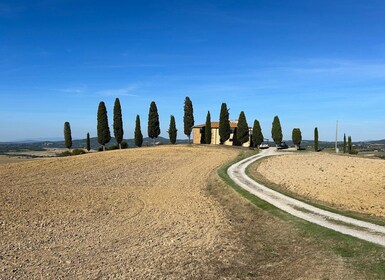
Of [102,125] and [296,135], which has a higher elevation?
[102,125]

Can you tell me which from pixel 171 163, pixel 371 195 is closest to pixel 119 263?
pixel 371 195

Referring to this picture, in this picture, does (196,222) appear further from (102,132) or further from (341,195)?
(102,132)

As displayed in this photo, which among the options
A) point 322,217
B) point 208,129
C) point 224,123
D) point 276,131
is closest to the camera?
point 322,217

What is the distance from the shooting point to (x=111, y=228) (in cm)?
1686

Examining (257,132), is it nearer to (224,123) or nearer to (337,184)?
(224,123)

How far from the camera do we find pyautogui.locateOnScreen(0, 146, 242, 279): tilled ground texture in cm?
1170

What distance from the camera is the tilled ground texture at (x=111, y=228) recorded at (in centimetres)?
1170

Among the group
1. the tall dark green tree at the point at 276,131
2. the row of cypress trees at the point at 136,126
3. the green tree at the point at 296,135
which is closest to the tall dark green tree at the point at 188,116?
the row of cypress trees at the point at 136,126

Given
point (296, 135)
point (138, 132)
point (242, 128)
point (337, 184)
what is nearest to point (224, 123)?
point (242, 128)

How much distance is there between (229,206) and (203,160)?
28.6 meters

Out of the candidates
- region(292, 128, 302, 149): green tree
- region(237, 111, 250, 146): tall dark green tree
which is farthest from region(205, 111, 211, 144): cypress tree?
region(292, 128, 302, 149): green tree

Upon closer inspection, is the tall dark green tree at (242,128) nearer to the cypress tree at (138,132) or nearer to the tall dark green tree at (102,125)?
the cypress tree at (138,132)

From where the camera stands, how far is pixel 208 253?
43.2 ft

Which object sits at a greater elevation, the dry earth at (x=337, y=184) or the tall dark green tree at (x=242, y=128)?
the tall dark green tree at (x=242, y=128)
